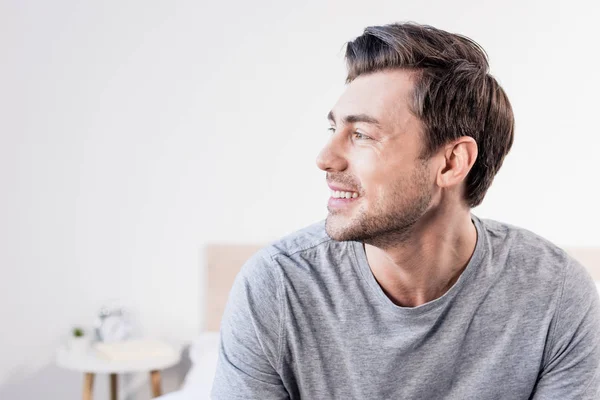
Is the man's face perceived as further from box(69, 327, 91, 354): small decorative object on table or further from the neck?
box(69, 327, 91, 354): small decorative object on table

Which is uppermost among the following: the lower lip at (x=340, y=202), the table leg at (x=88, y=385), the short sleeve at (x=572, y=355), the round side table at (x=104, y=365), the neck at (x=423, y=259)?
the lower lip at (x=340, y=202)

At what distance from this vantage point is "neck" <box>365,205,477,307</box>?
1.27 m

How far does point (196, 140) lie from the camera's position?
2648mm

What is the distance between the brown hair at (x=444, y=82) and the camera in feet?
4.10

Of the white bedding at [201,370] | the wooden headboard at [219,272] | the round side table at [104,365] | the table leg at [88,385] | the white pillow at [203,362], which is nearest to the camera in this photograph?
the white bedding at [201,370]

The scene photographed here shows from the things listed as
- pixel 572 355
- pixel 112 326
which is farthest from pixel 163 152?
pixel 572 355

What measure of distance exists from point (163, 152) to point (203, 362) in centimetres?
82

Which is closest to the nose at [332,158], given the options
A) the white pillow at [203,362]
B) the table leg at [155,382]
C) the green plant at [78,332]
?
the white pillow at [203,362]

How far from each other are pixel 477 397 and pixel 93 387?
1.91 metres

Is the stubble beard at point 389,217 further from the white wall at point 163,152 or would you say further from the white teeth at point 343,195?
the white wall at point 163,152

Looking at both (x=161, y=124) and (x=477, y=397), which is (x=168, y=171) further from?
(x=477, y=397)

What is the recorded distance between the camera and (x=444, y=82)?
4.12 feet

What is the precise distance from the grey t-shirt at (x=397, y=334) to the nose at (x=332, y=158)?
17cm

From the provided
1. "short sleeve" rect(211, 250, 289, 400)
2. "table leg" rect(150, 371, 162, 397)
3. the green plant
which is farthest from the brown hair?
the green plant
